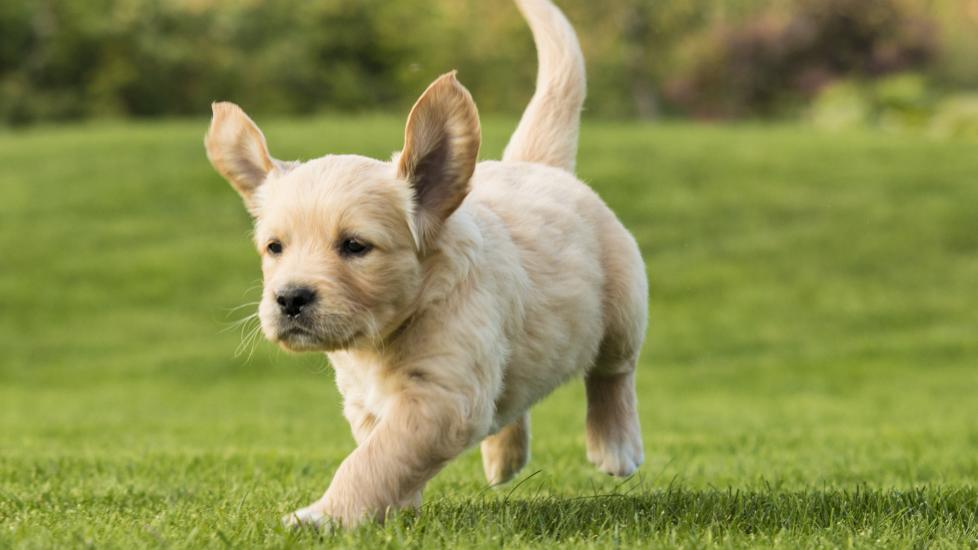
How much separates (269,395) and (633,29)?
24602mm

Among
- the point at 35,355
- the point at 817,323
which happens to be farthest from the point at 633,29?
the point at 35,355

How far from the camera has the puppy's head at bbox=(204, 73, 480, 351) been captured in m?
3.61

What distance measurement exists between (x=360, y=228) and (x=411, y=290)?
25 centimetres

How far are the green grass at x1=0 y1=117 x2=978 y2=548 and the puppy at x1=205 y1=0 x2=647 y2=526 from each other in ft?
0.84

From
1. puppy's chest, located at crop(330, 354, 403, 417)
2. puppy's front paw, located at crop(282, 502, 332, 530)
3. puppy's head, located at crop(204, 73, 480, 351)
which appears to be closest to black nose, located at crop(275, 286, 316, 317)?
puppy's head, located at crop(204, 73, 480, 351)

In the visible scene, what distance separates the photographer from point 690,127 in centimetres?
2617

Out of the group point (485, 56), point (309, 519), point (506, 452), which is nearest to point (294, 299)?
point (309, 519)

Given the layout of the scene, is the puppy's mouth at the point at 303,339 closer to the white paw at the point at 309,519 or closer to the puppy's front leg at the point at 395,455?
the puppy's front leg at the point at 395,455

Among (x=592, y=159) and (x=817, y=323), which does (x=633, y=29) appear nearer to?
(x=592, y=159)

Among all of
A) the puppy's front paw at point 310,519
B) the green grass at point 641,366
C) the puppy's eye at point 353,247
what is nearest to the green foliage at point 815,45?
the green grass at point 641,366

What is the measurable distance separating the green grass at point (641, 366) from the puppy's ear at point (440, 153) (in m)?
0.94

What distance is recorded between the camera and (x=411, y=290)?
3768 mm

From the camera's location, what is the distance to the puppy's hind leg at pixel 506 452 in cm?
517

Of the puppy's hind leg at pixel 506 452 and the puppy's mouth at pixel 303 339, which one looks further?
the puppy's hind leg at pixel 506 452
